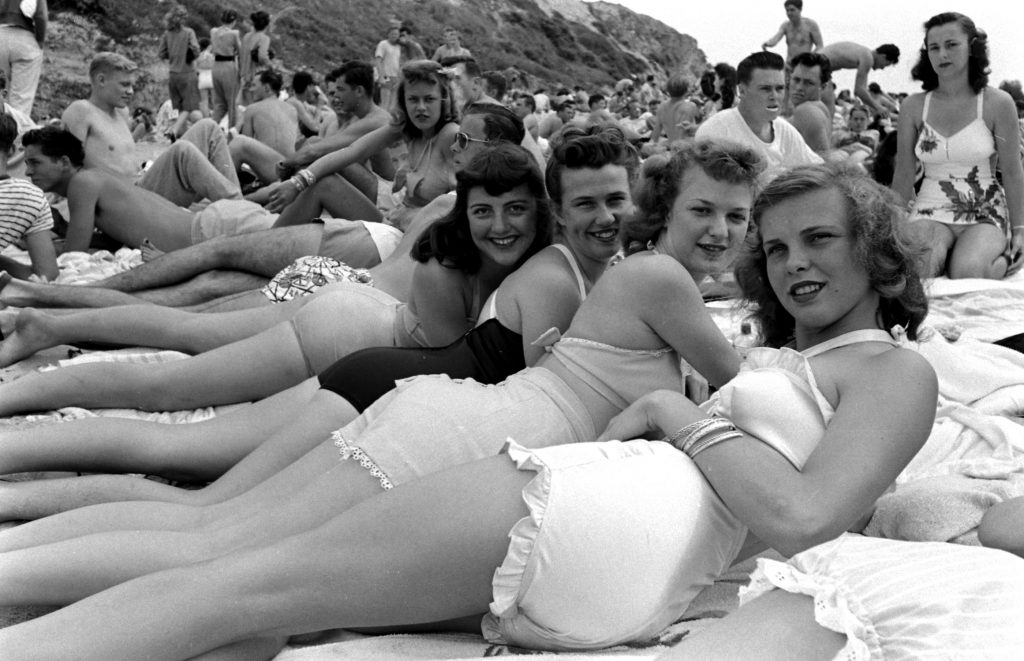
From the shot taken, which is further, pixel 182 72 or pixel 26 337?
pixel 182 72

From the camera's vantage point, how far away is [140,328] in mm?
4512

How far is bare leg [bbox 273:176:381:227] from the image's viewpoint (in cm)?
591

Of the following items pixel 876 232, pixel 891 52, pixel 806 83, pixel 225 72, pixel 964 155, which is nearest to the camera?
pixel 876 232

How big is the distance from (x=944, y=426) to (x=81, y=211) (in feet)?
16.2

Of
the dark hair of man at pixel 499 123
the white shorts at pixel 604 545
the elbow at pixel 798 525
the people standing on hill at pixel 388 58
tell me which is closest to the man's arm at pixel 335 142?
the dark hair of man at pixel 499 123

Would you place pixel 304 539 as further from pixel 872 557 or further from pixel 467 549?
pixel 872 557

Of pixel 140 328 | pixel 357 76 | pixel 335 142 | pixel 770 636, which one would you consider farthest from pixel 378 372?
pixel 357 76

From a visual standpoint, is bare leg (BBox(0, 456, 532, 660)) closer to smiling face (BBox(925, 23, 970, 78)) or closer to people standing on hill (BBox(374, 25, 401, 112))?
smiling face (BBox(925, 23, 970, 78))

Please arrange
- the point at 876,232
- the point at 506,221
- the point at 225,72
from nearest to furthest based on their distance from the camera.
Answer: the point at 876,232, the point at 506,221, the point at 225,72

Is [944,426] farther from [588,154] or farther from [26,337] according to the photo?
[26,337]

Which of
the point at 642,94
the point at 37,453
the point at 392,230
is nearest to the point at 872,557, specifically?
the point at 37,453

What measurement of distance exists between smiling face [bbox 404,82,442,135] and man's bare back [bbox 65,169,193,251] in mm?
1449

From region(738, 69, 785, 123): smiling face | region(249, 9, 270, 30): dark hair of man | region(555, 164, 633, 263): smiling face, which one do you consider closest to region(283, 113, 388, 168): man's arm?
region(738, 69, 785, 123): smiling face

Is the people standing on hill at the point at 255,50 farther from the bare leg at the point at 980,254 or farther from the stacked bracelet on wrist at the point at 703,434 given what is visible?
the stacked bracelet on wrist at the point at 703,434
